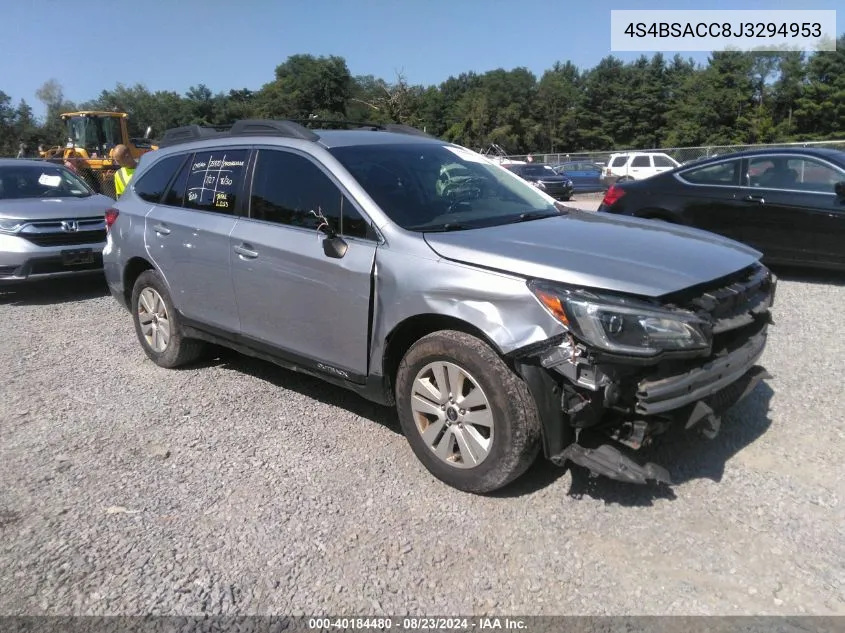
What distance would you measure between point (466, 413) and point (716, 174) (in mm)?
6457

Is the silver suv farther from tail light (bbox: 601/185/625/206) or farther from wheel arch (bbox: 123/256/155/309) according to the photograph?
tail light (bbox: 601/185/625/206)

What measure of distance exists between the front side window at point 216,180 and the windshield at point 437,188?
35.7 inches

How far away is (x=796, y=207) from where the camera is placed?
7473 mm

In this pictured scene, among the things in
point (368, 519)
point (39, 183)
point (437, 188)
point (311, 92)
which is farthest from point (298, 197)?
point (311, 92)

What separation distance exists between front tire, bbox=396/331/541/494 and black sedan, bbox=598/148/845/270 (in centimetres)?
587

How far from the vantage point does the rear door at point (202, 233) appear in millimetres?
4582

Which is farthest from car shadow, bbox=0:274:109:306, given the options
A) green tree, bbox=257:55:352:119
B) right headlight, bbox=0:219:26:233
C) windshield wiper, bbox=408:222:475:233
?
green tree, bbox=257:55:352:119

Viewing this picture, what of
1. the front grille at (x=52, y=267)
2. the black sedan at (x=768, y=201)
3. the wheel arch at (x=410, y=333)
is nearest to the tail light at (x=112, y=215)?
the front grille at (x=52, y=267)

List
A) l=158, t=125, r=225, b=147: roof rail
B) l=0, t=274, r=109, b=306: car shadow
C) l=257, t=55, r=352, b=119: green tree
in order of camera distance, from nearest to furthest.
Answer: l=158, t=125, r=225, b=147: roof rail, l=0, t=274, r=109, b=306: car shadow, l=257, t=55, r=352, b=119: green tree

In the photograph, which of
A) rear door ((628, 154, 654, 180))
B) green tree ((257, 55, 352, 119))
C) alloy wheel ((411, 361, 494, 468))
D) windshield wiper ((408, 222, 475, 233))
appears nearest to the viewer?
alloy wheel ((411, 361, 494, 468))

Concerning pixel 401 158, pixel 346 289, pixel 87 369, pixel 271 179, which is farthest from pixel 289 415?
pixel 87 369

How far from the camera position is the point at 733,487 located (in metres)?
3.39

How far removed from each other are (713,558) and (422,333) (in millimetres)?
1717

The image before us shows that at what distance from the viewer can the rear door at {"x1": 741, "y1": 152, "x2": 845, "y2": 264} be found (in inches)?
286
